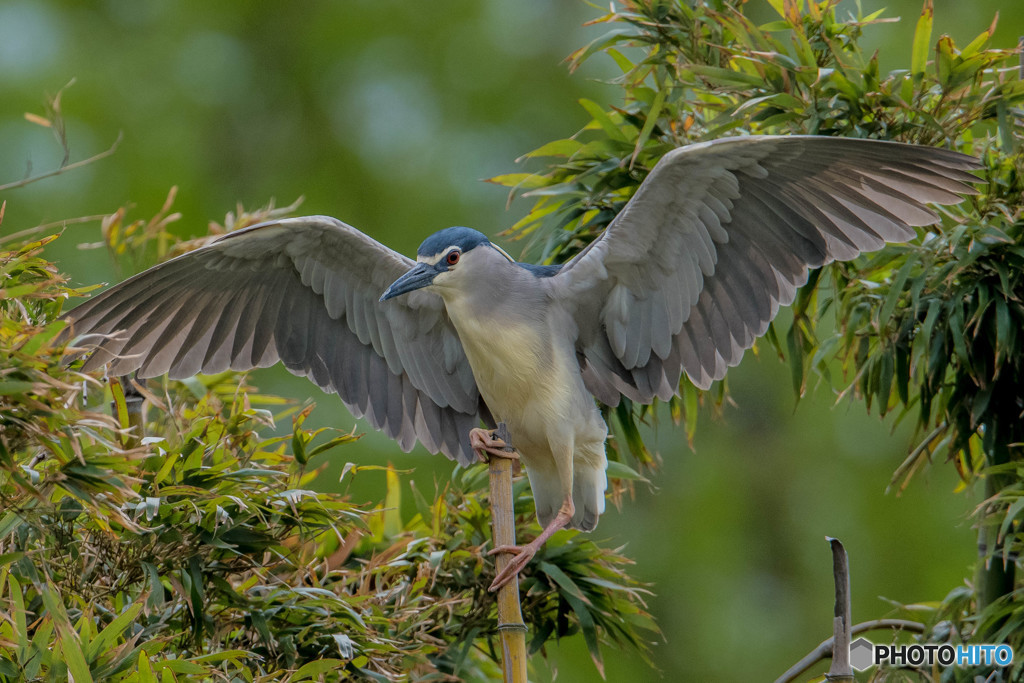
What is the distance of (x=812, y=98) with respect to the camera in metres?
2.97

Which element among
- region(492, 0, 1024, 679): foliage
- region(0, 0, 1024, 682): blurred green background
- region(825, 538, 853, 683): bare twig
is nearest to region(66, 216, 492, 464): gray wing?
region(492, 0, 1024, 679): foliage

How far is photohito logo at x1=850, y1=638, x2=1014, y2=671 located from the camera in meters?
2.50

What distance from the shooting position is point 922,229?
303cm

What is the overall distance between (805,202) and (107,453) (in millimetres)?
1637

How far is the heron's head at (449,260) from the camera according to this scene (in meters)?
2.52

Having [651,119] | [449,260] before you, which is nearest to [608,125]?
[651,119]

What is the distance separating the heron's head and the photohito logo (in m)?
1.22

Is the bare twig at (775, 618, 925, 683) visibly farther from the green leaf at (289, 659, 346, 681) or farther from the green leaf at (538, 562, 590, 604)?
the green leaf at (289, 659, 346, 681)

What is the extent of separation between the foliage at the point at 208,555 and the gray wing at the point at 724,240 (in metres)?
0.61

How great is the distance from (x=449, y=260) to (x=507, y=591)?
2.59ft

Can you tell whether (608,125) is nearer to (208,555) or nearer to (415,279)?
(415,279)

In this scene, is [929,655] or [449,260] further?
[929,655]

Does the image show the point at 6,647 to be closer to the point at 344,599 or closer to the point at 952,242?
the point at 344,599

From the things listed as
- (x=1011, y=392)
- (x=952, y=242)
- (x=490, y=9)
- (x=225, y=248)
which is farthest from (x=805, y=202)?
(x=490, y=9)
